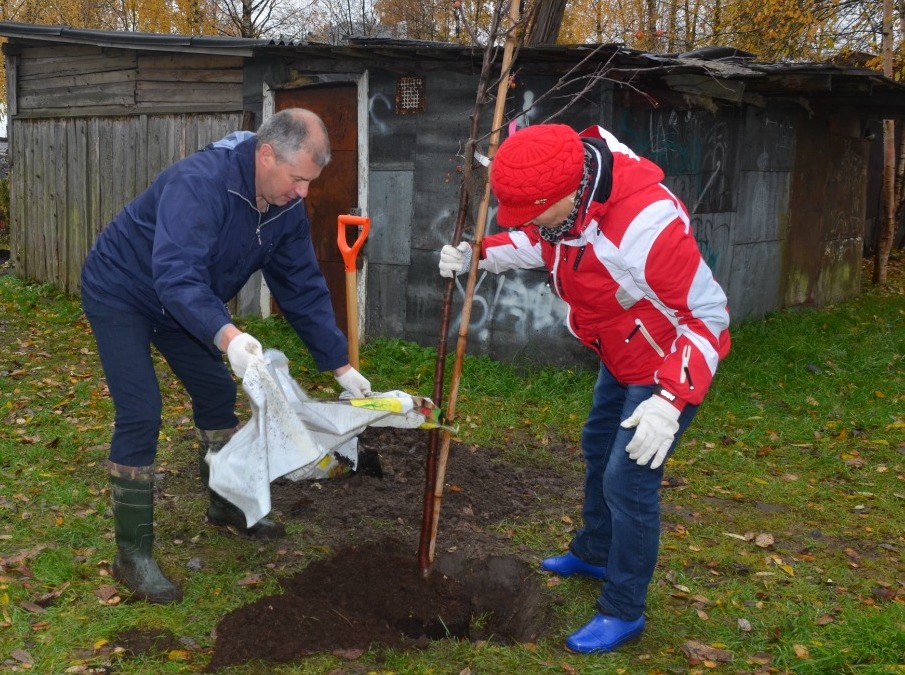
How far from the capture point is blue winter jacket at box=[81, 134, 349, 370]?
3221 millimetres

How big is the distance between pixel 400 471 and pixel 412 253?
334 cm

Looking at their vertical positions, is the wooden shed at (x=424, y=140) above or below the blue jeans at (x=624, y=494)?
above

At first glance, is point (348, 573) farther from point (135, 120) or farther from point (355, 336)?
point (135, 120)

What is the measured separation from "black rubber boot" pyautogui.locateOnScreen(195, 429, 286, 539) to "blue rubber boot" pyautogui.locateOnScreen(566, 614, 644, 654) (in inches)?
64.4

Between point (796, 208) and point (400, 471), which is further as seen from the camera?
point (796, 208)

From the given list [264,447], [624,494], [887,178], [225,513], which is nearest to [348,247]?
[225,513]

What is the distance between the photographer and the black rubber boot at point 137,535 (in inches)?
146

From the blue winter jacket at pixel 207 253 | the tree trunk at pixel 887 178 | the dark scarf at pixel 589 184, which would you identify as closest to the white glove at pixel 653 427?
the dark scarf at pixel 589 184

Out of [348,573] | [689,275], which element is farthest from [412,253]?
[689,275]

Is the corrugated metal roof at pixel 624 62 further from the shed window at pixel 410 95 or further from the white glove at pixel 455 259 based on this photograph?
the white glove at pixel 455 259

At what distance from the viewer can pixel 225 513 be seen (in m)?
4.52

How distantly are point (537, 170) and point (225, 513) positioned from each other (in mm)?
2565

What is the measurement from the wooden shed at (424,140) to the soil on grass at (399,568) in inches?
96.4

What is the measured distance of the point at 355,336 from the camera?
5.41 meters
